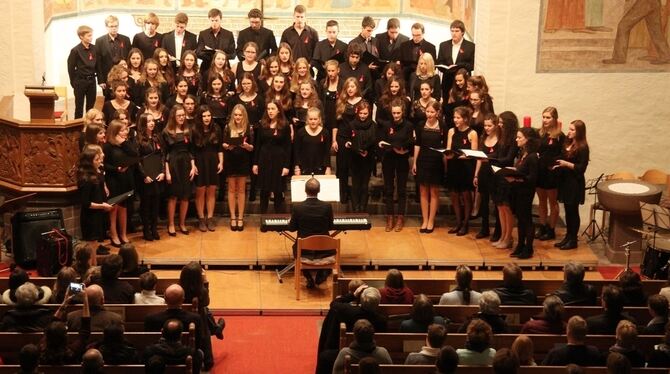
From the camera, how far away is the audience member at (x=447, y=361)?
27.4 feet

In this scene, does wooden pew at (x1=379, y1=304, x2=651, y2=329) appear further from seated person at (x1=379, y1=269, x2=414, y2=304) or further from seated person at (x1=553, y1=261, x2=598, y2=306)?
seated person at (x1=553, y1=261, x2=598, y2=306)

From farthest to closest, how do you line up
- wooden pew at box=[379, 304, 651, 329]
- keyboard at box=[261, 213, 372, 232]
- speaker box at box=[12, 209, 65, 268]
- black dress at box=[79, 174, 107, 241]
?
black dress at box=[79, 174, 107, 241] → speaker box at box=[12, 209, 65, 268] → keyboard at box=[261, 213, 372, 232] → wooden pew at box=[379, 304, 651, 329]

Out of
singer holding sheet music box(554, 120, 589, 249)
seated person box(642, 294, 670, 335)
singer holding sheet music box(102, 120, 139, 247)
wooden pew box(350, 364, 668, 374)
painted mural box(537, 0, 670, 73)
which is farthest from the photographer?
painted mural box(537, 0, 670, 73)

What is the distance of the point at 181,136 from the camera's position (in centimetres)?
1430

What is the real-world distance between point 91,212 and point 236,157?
204 centimetres

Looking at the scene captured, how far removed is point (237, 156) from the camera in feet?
48.0

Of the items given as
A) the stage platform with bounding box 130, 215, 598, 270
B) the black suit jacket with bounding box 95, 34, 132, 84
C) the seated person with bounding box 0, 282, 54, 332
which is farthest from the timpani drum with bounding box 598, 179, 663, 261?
the seated person with bounding box 0, 282, 54, 332

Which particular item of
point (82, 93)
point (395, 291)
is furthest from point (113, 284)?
point (82, 93)

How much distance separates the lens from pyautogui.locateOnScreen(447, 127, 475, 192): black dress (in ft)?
47.8

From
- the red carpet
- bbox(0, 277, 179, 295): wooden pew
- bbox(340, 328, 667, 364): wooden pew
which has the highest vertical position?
bbox(0, 277, 179, 295): wooden pew

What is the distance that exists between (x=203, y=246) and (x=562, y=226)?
5.02 metres

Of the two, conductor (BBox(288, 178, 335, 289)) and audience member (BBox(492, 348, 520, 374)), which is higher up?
conductor (BBox(288, 178, 335, 289))

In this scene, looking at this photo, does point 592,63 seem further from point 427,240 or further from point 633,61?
point 427,240

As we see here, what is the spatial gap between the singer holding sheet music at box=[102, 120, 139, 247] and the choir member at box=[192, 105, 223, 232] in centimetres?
88
